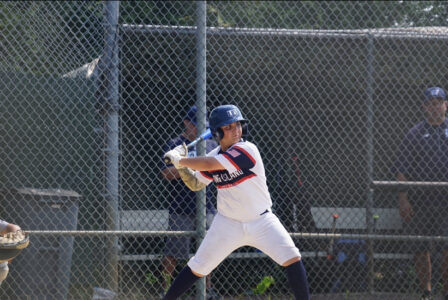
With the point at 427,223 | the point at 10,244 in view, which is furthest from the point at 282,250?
the point at 427,223

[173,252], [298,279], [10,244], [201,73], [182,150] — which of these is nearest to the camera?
[10,244]

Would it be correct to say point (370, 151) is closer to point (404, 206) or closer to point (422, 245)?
point (404, 206)

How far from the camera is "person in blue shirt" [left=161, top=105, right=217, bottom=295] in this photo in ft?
18.3

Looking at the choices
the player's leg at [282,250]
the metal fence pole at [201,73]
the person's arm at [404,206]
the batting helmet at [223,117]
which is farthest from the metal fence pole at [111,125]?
the person's arm at [404,206]

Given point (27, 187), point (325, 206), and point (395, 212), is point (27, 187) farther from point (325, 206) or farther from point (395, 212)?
point (395, 212)

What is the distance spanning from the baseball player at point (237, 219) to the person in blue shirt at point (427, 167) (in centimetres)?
180

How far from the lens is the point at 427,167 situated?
6.05 m

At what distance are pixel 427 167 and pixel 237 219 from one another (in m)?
2.29

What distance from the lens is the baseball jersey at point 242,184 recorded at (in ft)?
15.1

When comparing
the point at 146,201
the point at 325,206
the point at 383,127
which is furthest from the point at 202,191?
the point at 383,127

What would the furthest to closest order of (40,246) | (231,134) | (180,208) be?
(180,208) → (40,246) → (231,134)

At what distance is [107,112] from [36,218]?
1.06 m

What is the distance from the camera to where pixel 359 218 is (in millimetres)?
6789

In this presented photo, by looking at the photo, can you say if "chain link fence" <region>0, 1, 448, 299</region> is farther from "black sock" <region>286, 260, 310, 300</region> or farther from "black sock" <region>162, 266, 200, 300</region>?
"black sock" <region>286, 260, 310, 300</region>
